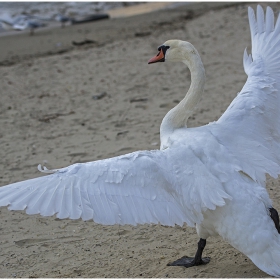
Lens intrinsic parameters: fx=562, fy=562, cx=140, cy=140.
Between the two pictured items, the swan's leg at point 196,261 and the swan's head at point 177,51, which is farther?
the swan's head at point 177,51

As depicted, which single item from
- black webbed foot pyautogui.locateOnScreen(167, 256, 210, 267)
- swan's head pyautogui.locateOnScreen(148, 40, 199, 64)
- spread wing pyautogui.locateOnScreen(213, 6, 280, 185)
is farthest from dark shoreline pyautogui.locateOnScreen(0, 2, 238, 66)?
black webbed foot pyautogui.locateOnScreen(167, 256, 210, 267)

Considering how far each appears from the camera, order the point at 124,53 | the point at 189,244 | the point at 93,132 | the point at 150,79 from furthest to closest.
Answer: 1. the point at 124,53
2. the point at 150,79
3. the point at 93,132
4. the point at 189,244

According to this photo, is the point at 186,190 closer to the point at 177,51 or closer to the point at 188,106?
the point at 188,106

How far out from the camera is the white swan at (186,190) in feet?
12.6

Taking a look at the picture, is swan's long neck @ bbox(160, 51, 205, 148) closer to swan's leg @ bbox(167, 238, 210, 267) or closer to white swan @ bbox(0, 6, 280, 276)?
white swan @ bbox(0, 6, 280, 276)

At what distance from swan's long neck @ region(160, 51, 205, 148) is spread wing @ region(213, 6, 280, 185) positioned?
34 centimetres

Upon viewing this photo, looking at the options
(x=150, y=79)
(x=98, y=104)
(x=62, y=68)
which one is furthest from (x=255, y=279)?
(x=62, y=68)

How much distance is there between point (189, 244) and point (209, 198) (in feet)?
3.77

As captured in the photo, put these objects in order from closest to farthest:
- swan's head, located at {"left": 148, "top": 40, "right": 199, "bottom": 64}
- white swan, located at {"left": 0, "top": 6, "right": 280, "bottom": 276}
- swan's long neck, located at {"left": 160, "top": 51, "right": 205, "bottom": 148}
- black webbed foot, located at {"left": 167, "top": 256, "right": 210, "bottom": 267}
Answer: white swan, located at {"left": 0, "top": 6, "right": 280, "bottom": 276} < black webbed foot, located at {"left": 167, "top": 256, "right": 210, "bottom": 267} < swan's long neck, located at {"left": 160, "top": 51, "right": 205, "bottom": 148} < swan's head, located at {"left": 148, "top": 40, "right": 199, "bottom": 64}

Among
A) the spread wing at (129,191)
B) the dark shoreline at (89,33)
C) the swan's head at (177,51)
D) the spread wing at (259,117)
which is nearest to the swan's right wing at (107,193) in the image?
the spread wing at (129,191)

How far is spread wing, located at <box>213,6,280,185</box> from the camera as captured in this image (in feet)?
14.4

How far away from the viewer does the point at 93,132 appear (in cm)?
779

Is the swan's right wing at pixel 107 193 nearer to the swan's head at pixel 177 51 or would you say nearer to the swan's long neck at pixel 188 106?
the swan's long neck at pixel 188 106

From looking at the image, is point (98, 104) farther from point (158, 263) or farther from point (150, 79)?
point (158, 263)
